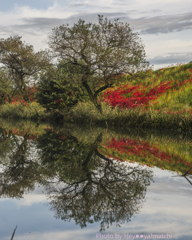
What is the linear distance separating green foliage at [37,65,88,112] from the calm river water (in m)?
16.6

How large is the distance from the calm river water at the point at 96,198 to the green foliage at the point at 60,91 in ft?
54.4

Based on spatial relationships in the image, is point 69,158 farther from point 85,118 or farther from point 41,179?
point 85,118

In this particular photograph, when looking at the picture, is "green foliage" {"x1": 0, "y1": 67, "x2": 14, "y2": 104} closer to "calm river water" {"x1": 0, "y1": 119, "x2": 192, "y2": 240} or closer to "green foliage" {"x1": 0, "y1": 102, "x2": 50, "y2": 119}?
"green foliage" {"x1": 0, "y1": 102, "x2": 50, "y2": 119}

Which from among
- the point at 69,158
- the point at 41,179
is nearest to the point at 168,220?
the point at 41,179

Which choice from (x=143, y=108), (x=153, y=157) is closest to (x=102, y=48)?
(x=143, y=108)

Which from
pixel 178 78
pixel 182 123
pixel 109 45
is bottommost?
pixel 182 123

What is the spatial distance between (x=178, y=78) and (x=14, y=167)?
73.3ft

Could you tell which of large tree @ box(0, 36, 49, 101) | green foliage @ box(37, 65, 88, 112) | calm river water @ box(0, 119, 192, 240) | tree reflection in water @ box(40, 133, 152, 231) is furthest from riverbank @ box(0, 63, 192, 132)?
tree reflection in water @ box(40, 133, 152, 231)

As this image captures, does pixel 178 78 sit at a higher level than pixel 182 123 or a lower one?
higher

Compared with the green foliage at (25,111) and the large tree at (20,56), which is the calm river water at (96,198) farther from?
the large tree at (20,56)

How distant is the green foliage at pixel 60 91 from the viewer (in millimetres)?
22406

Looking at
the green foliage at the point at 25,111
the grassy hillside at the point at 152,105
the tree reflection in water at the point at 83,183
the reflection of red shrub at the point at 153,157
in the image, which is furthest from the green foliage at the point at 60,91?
the tree reflection in water at the point at 83,183

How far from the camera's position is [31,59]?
1226 inches

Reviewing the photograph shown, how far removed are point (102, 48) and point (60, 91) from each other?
6.86 metres
